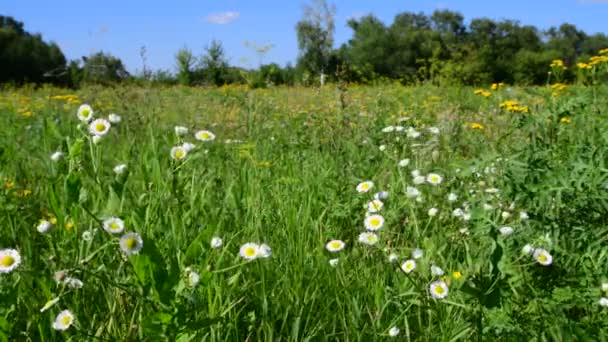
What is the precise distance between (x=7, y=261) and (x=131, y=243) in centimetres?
28

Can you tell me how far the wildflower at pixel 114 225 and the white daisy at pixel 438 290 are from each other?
76 centimetres

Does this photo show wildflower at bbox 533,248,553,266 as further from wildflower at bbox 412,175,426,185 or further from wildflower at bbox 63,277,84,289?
wildflower at bbox 63,277,84,289

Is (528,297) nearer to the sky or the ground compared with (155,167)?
nearer to the ground

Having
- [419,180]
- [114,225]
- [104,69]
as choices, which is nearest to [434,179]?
[419,180]

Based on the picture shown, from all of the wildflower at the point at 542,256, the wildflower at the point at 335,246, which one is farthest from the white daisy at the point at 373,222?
the wildflower at the point at 542,256

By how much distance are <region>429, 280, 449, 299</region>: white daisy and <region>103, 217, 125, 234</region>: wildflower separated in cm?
76

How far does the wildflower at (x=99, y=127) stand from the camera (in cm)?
163

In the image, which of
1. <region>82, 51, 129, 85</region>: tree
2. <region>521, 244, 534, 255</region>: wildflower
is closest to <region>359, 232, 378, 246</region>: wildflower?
<region>521, 244, 534, 255</region>: wildflower

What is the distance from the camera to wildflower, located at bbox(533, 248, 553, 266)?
154 centimetres

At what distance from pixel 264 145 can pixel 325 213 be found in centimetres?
119

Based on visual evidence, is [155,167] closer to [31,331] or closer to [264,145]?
[31,331]

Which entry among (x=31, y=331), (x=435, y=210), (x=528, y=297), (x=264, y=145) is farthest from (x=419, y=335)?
(x=264, y=145)

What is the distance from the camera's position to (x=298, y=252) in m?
1.92

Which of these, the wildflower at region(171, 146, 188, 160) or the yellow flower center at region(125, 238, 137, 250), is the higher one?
the wildflower at region(171, 146, 188, 160)
